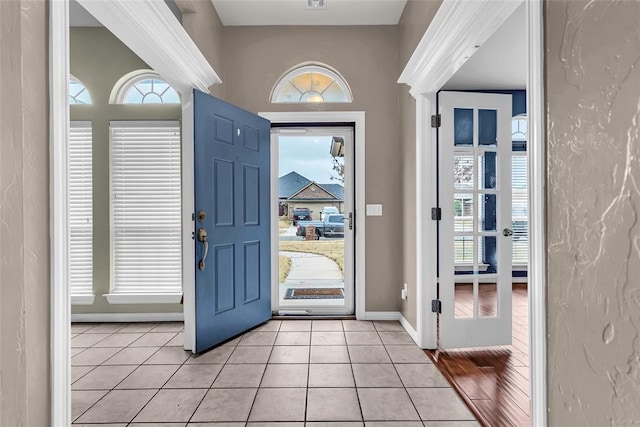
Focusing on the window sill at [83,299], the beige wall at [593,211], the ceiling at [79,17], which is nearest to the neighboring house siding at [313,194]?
the window sill at [83,299]

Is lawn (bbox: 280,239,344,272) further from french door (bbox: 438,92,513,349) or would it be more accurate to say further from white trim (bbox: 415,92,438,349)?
french door (bbox: 438,92,513,349)

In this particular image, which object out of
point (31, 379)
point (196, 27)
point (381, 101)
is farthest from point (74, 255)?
point (381, 101)

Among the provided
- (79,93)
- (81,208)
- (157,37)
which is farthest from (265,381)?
(79,93)

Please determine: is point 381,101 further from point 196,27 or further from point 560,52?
point 560,52

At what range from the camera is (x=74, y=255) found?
11.0 feet

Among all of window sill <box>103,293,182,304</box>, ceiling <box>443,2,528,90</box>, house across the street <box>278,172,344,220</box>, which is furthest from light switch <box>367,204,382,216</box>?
window sill <box>103,293,182,304</box>

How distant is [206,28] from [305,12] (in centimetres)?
92

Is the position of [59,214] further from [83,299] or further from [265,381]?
[83,299]

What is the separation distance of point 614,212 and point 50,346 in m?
1.78

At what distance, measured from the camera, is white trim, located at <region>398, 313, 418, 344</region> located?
285cm

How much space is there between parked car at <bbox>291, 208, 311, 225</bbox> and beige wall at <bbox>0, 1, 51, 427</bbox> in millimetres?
2589

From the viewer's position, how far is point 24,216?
1.08 meters

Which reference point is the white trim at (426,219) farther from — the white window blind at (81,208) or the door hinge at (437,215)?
the white window blind at (81,208)

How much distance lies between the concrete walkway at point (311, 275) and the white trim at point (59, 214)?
2.52 meters
